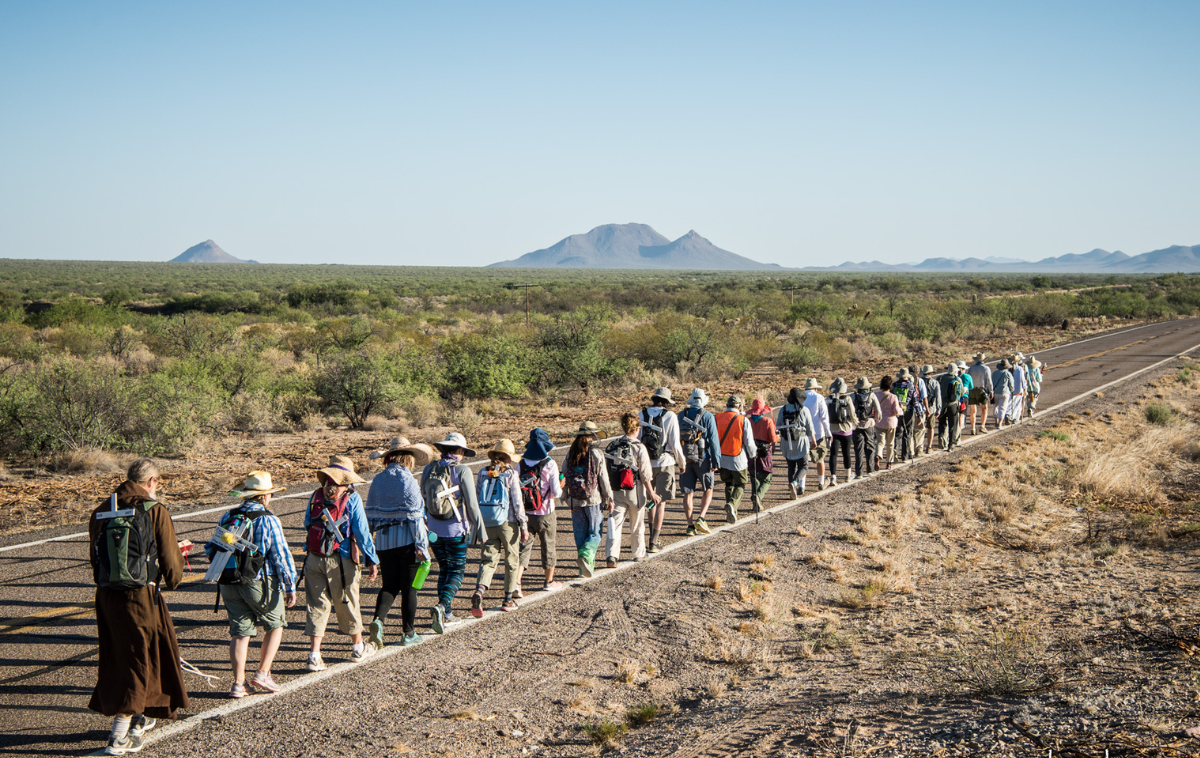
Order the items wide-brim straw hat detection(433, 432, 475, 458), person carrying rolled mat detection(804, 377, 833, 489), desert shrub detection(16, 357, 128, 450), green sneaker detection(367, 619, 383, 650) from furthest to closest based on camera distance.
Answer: desert shrub detection(16, 357, 128, 450)
person carrying rolled mat detection(804, 377, 833, 489)
wide-brim straw hat detection(433, 432, 475, 458)
green sneaker detection(367, 619, 383, 650)

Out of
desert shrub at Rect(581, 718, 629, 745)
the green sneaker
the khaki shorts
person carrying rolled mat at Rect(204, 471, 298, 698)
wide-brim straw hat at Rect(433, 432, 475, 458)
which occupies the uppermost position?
wide-brim straw hat at Rect(433, 432, 475, 458)

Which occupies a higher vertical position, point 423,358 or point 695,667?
point 423,358

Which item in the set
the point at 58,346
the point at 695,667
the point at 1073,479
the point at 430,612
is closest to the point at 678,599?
the point at 695,667

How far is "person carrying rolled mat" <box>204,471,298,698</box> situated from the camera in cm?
562

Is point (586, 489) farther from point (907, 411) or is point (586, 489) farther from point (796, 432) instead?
point (907, 411)

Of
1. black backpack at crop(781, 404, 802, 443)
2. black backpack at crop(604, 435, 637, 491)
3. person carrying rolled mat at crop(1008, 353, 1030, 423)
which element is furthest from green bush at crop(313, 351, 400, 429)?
person carrying rolled mat at crop(1008, 353, 1030, 423)

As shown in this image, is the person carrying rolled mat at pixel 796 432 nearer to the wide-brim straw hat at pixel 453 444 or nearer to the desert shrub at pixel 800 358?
→ the wide-brim straw hat at pixel 453 444

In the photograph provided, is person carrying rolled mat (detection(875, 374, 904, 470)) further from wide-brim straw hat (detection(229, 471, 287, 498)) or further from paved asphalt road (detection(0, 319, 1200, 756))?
wide-brim straw hat (detection(229, 471, 287, 498))

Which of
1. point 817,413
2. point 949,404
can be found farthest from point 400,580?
point 949,404

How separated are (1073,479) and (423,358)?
17.0 m

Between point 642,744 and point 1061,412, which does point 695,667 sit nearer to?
point 642,744

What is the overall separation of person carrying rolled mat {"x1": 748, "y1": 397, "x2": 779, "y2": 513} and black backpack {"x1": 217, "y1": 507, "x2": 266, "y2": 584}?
6.81 meters

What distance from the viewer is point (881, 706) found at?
5.54m

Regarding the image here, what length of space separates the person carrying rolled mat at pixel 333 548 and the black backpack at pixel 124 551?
1236 millimetres
